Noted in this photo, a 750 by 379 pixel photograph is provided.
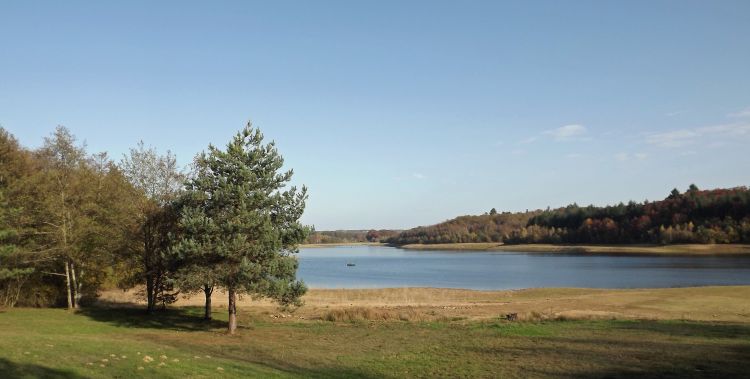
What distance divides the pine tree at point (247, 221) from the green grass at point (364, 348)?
7.77 feet

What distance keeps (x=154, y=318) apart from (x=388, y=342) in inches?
540

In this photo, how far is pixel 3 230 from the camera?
25.7 metres

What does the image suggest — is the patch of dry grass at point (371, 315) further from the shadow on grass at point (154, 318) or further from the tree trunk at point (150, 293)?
the tree trunk at point (150, 293)

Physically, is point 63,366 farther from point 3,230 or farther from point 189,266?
point 3,230

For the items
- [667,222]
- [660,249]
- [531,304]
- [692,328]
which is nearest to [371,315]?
[531,304]

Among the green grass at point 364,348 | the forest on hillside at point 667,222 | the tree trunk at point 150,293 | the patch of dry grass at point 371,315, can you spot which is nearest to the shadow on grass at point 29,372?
the green grass at point 364,348

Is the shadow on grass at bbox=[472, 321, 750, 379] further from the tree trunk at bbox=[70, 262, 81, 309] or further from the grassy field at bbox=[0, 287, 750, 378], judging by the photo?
the tree trunk at bbox=[70, 262, 81, 309]

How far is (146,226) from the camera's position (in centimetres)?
3008

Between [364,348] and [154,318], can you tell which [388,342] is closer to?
[364,348]

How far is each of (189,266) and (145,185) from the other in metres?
13.3

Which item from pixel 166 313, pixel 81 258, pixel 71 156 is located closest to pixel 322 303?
pixel 166 313

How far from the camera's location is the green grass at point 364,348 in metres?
14.7

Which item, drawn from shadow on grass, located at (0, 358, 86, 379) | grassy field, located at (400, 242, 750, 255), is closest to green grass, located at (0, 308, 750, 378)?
shadow on grass, located at (0, 358, 86, 379)

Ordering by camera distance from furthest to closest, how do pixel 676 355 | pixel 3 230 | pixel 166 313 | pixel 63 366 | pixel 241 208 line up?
pixel 166 313 < pixel 3 230 < pixel 241 208 < pixel 676 355 < pixel 63 366
